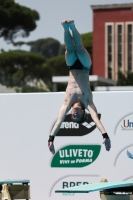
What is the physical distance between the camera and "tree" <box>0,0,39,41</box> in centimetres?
6531

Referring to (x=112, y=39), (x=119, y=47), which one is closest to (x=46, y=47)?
(x=119, y=47)

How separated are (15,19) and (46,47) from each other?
202 ft

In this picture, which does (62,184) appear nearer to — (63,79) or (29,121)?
(29,121)

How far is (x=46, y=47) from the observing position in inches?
5025

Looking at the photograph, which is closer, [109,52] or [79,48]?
[79,48]

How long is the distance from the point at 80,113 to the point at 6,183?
10.9ft

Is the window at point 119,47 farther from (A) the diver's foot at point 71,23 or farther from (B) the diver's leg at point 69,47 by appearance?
(A) the diver's foot at point 71,23

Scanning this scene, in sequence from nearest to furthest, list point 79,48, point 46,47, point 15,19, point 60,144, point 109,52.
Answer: point 79,48, point 60,144, point 15,19, point 109,52, point 46,47

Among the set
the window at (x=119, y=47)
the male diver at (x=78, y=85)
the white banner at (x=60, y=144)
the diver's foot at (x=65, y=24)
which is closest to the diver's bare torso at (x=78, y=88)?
the male diver at (x=78, y=85)

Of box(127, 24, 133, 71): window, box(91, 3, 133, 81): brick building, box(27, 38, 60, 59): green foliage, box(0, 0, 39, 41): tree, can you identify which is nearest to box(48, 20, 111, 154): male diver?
box(0, 0, 39, 41): tree

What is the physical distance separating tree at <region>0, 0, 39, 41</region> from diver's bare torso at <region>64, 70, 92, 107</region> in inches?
2083

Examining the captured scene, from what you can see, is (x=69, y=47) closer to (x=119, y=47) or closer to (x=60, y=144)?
(x=60, y=144)

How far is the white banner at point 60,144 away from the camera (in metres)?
16.2

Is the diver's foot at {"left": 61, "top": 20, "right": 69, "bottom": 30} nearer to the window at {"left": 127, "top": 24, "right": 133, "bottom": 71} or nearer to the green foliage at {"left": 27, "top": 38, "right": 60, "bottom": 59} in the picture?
the window at {"left": 127, "top": 24, "right": 133, "bottom": 71}
